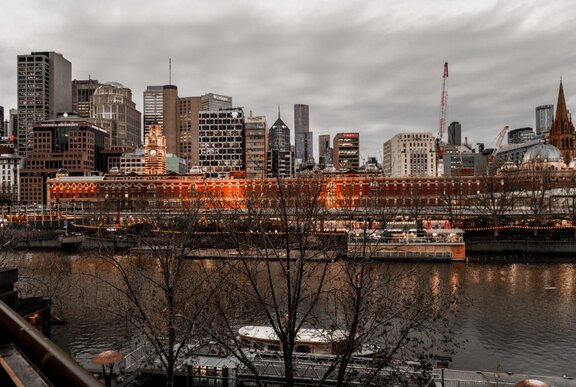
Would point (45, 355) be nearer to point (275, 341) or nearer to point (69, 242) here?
point (275, 341)

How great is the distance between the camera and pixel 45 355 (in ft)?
9.18

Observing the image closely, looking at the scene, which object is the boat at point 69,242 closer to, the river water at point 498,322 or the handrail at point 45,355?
the river water at point 498,322

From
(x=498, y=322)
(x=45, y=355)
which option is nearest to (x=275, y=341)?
(x=498, y=322)

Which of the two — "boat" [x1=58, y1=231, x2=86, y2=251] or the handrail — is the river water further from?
"boat" [x1=58, y1=231, x2=86, y2=251]

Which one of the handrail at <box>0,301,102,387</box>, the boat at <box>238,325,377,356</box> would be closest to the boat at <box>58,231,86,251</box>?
the boat at <box>238,325,377,356</box>

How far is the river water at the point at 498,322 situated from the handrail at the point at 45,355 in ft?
77.6

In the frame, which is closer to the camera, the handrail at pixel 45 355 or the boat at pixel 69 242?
the handrail at pixel 45 355

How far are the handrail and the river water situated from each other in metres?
23.6

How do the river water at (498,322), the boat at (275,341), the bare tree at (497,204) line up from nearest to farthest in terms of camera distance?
1. the boat at (275,341)
2. the river water at (498,322)
3. the bare tree at (497,204)

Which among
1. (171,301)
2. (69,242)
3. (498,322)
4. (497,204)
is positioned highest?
(497,204)

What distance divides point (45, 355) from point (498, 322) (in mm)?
41064

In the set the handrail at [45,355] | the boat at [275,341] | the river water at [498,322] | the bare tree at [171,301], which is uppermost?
the handrail at [45,355]

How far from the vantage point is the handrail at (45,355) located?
2.44 meters

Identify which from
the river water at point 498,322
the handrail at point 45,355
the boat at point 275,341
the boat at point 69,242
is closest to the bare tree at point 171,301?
the river water at point 498,322
